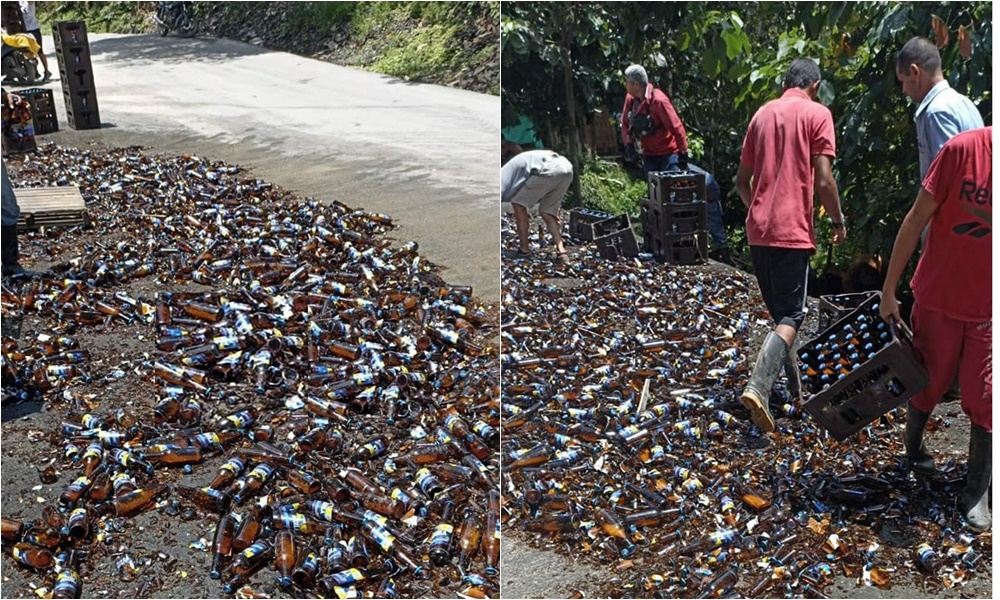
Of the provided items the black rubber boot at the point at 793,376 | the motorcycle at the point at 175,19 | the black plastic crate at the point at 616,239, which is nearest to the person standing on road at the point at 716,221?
the black plastic crate at the point at 616,239

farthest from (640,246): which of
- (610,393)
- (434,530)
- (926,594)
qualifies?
(926,594)

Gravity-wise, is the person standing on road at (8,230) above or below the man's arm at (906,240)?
below

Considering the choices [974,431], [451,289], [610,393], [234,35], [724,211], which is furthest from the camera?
[234,35]

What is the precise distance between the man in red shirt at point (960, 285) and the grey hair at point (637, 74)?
3.55 ft

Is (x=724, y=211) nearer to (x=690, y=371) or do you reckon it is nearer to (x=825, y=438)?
(x=690, y=371)

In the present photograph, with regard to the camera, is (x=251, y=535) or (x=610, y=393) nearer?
(x=251, y=535)

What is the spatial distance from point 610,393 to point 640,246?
1.53 m

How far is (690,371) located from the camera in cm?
486

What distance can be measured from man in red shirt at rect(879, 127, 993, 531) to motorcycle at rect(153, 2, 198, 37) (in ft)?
79.0

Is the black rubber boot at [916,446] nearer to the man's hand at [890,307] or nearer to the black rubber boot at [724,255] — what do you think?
the man's hand at [890,307]

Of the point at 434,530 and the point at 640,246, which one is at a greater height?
the point at 640,246

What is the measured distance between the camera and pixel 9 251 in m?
6.80

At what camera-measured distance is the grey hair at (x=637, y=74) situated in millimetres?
3670

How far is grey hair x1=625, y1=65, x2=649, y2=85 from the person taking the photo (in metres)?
3.67
